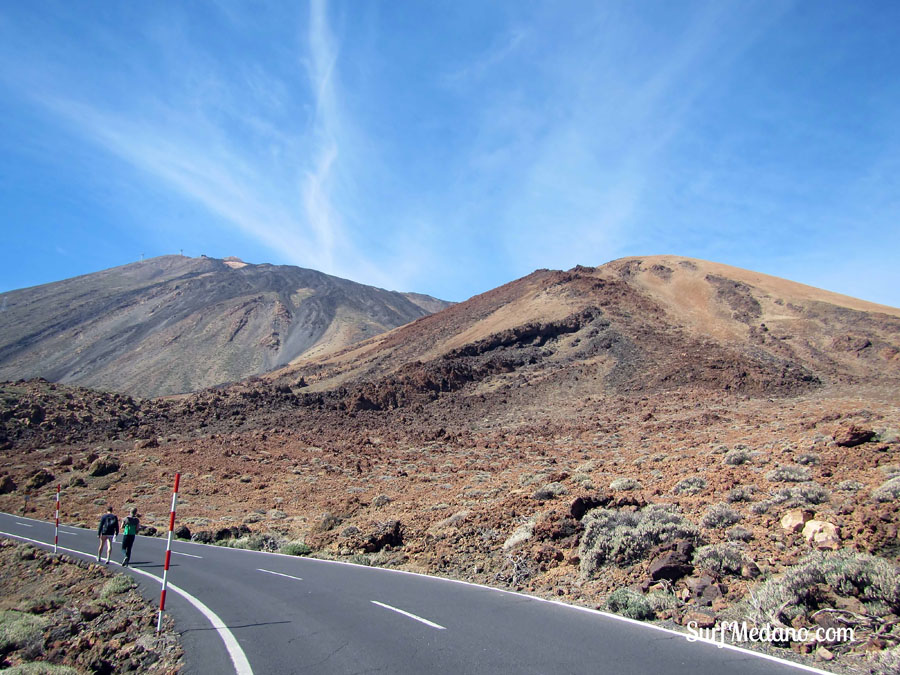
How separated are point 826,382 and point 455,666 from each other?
46.3 meters

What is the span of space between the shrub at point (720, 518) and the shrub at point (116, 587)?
34.1 ft

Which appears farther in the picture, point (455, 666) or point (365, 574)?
point (365, 574)

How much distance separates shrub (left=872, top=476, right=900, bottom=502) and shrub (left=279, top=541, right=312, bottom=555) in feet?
40.1

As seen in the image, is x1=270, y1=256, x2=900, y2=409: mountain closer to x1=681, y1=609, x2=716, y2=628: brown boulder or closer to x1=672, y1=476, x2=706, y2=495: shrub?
x1=672, y1=476, x2=706, y2=495: shrub

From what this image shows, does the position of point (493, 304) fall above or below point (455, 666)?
above

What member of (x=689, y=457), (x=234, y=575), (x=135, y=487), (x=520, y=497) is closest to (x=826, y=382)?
(x=689, y=457)

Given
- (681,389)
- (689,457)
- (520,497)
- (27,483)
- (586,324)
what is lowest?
(27,483)

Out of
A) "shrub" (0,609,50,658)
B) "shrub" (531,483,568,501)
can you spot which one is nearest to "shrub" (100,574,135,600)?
"shrub" (0,609,50,658)

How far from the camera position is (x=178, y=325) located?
10712 cm

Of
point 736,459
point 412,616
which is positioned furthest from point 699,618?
point 736,459

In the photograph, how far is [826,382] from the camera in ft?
132

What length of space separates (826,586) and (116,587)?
1102cm

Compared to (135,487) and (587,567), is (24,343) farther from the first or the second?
(587,567)

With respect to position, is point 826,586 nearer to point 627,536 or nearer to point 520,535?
point 627,536
